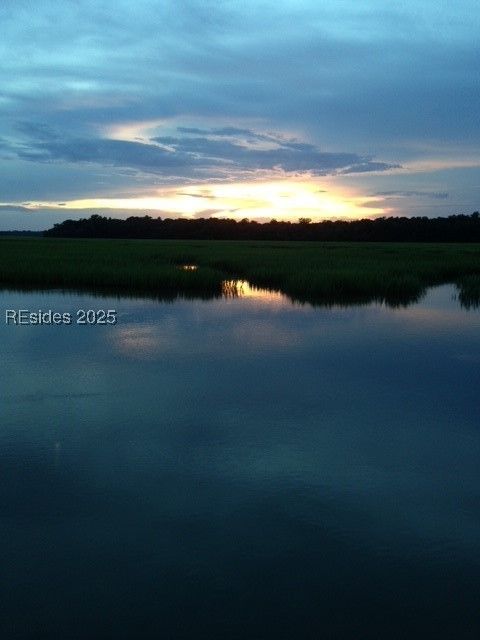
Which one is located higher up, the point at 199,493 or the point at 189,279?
the point at 189,279

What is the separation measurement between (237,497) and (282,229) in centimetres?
7093

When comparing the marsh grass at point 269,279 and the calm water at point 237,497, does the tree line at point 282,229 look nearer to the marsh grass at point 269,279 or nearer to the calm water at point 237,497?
the marsh grass at point 269,279

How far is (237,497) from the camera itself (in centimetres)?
459

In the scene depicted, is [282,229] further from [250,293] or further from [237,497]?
[237,497]

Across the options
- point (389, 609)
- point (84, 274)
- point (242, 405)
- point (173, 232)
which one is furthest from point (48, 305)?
point (173, 232)

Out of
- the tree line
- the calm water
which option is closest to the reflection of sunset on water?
the calm water

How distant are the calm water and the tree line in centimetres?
5621

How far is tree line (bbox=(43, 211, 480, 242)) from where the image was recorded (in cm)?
6234

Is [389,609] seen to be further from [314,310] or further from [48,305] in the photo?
[48,305]

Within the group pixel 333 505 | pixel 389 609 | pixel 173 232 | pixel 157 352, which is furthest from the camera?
pixel 173 232

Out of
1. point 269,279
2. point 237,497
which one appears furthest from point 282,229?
point 237,497

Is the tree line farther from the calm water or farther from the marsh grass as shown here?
the calm water

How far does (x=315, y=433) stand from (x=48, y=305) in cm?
1087

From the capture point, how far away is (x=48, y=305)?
50.4 ft
